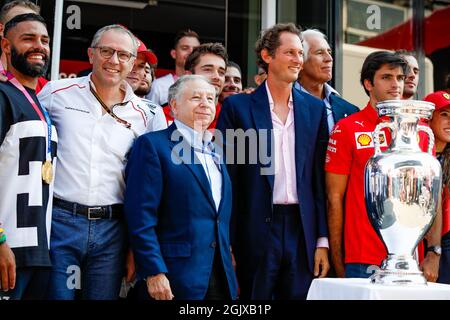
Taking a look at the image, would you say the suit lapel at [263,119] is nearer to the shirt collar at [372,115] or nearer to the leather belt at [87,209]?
the shirt collar at [372,115]

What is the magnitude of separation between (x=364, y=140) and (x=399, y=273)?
1.29 m

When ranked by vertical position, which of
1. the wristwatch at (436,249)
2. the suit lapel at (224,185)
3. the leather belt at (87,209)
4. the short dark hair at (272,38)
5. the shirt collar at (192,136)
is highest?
the short dark hair at (272,38)

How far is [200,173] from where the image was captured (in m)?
3.27

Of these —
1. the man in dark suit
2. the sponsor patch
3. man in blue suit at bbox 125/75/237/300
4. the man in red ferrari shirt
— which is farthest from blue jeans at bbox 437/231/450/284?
man in blue suit at bbox 125/75/237/300

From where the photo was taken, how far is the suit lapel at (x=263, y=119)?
3537 mm

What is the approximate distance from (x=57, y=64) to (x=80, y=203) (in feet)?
9.18

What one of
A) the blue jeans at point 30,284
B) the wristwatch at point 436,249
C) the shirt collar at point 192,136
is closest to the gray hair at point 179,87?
the shirt collar at point 192,136

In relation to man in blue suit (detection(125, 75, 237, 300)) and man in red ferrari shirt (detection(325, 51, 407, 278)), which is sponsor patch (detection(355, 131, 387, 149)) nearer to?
man in red ferrari shirt (detection(325, 51, 407, 278))

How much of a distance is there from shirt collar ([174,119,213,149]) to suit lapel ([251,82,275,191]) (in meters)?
0.29

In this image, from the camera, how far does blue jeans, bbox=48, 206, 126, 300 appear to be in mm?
3098

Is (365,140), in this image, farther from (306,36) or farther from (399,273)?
(399,273)

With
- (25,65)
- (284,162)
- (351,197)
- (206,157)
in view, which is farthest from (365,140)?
(25,65)

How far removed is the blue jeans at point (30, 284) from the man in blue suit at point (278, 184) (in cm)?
98

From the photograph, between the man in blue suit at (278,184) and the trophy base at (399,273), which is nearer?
the trophy base at (399,273)
